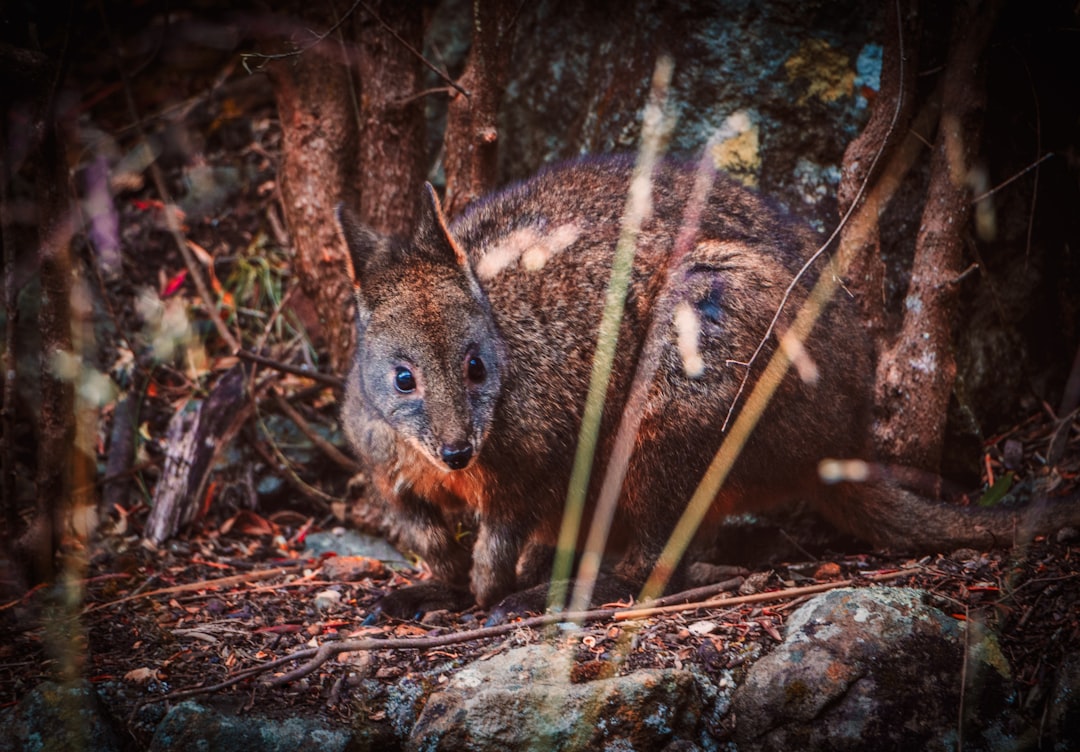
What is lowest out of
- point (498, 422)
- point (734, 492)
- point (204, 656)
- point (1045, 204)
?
point (204, 656)

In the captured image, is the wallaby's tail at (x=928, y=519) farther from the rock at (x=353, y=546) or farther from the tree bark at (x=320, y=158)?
the tree bark at (x=320, y=158)

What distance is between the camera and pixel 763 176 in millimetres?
5391

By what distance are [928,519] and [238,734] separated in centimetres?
308

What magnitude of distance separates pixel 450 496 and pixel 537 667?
1.15 m

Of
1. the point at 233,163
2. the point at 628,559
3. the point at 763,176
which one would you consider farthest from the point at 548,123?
the point at 628,559

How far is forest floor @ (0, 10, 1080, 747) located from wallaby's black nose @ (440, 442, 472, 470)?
2.44 feet

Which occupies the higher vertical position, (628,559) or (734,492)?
(734,492)

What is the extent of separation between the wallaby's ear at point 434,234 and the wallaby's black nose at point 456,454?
92 centimetres

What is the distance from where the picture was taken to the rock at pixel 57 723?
3287mm

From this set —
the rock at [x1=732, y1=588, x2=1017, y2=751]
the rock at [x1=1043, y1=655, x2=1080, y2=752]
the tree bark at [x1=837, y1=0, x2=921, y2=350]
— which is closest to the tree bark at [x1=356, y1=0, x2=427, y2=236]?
the tree bark at [x1=837, y1=0, x2=921, y2=350]

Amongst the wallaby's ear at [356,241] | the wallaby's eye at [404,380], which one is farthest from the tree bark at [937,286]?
the wallaby's ear at [356,241]

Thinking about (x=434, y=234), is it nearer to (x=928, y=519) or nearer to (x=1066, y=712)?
(x=928, y=519)

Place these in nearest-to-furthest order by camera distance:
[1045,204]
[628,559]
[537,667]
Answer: [537,667]
[628,559]
[1045,204]

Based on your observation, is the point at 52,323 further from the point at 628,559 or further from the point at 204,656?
the point at 628,559
